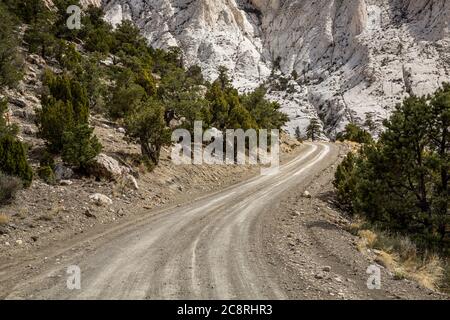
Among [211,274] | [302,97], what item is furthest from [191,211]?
[302,97]

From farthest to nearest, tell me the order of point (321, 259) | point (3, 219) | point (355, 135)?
point (355, 135) < point (3, 219) < point (321, 259)

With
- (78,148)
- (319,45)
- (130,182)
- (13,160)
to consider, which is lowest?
(130,182)

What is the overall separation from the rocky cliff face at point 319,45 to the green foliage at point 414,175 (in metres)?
62.9

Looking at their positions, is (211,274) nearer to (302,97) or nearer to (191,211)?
(191,211)

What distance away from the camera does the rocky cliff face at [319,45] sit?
81.4 metres

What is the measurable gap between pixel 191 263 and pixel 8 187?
8.27 m

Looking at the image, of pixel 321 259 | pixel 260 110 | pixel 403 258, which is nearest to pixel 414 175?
pixel 403 258

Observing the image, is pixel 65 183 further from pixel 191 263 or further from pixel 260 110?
pixel 260 110

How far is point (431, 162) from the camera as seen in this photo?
1435 cm

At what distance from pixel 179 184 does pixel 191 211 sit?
617cm

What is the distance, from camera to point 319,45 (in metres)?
97.6

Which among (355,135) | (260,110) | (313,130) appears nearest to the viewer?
(260,110)

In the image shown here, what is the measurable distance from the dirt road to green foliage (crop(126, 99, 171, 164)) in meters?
7.07
